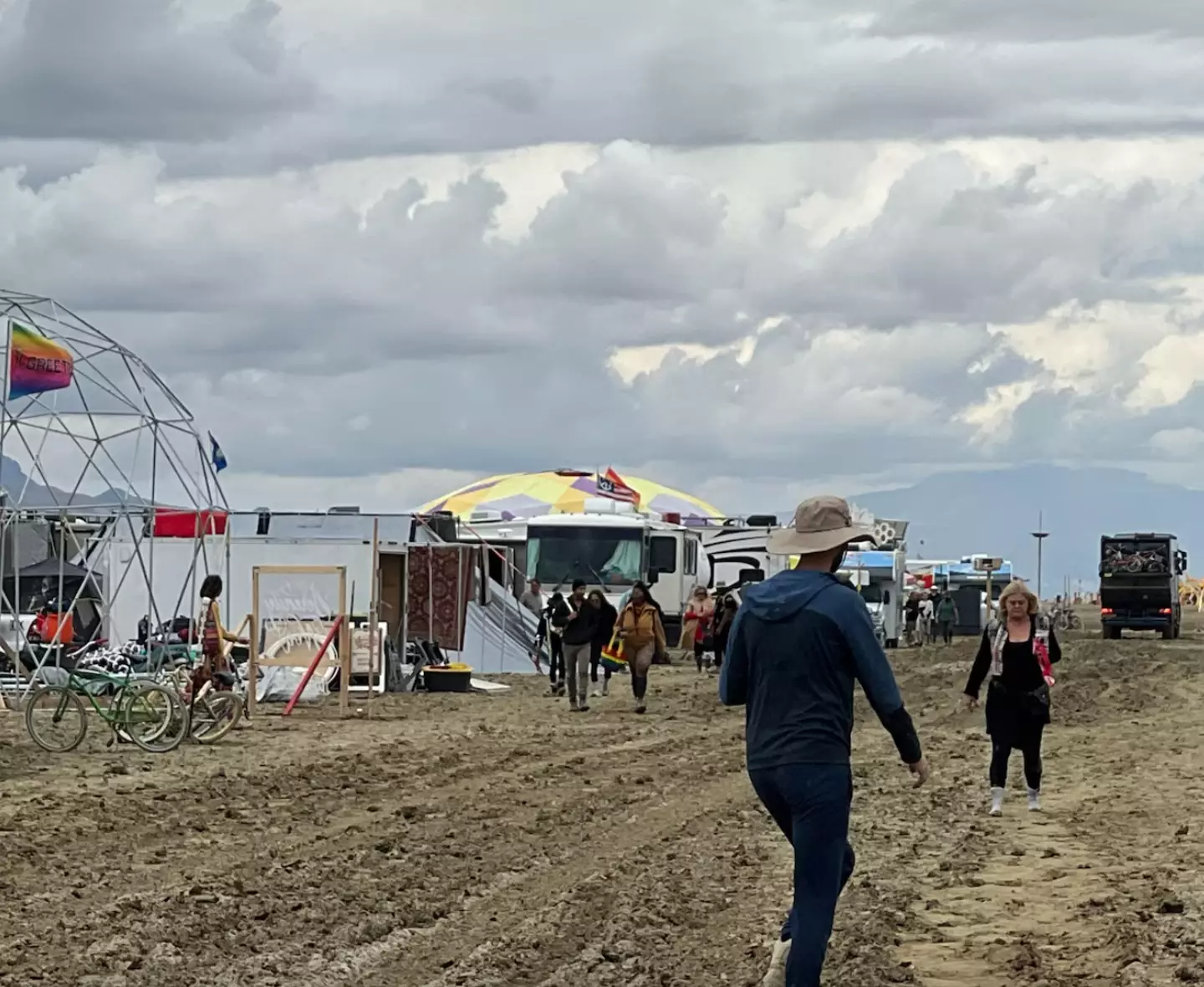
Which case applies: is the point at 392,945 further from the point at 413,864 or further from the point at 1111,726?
the point at 1111,726

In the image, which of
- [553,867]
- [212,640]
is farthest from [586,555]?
[553,867]

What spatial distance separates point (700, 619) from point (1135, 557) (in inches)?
950

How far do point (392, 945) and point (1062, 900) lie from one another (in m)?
3.45

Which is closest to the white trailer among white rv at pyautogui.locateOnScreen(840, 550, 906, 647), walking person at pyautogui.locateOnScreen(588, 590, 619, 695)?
white rv at pyautogui.locateOnScreen(840, 550, 906, 647)

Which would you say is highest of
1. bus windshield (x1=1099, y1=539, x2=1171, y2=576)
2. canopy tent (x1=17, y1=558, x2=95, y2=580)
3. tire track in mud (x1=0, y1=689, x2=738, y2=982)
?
bus windshield (x1=1099, y1=539, x2=1171, y2=576)

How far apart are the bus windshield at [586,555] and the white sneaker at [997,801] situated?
75.8 ft

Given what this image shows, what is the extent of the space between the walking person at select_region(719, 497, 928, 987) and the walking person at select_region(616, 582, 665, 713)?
55.2 feet

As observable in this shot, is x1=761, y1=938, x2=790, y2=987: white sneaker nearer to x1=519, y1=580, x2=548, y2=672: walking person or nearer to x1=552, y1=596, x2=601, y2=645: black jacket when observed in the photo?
x1=552, y1=596, x2=601, y2=645: black jacket

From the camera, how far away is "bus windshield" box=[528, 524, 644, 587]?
36.7m

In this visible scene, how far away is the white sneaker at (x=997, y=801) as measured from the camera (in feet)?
44.4

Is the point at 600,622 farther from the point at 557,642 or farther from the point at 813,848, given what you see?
the point at 813,848

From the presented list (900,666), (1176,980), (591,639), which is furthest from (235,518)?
(1176,980)

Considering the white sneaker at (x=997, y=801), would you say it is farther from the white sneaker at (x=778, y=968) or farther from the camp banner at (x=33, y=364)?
the camp banner at (x=33, y=364)

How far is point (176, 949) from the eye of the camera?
27.5 ft
